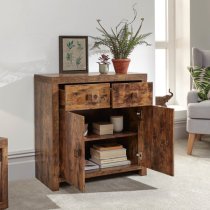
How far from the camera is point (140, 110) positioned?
2711mm

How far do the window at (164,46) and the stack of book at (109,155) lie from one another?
1.41 meters

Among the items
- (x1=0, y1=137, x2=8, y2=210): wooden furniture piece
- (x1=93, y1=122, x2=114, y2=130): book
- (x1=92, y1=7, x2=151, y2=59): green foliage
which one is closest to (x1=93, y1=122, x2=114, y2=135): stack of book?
(x1=93, y1=122, x2=114, y2=130): book

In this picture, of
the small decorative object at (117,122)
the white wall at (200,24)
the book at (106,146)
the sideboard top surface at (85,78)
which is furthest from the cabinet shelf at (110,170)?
the white wall at (200,24)

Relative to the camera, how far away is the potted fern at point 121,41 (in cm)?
270

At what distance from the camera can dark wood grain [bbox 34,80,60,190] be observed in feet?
8.07

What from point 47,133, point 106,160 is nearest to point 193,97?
point 106,160

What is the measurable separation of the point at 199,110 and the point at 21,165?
1.29m

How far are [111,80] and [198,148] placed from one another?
1245 mm

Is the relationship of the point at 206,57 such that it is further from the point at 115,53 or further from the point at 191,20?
the point at 115,53

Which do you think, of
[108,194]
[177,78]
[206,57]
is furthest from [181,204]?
[177,78]

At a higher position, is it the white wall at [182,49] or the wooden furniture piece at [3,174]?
the white wall at [182,49]

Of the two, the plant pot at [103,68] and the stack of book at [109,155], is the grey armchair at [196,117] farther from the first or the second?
the plant pot at [103,68]

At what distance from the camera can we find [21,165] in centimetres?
271

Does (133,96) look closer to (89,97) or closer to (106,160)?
(89,97)
